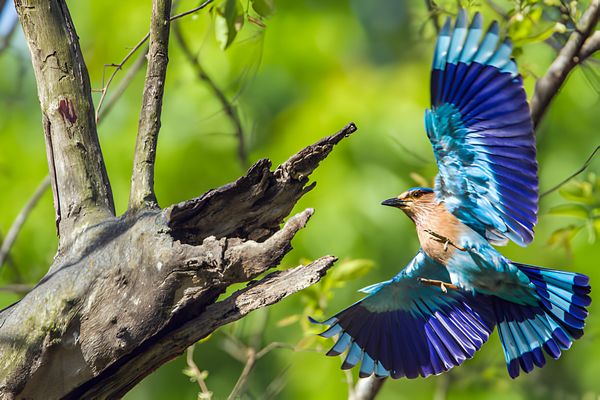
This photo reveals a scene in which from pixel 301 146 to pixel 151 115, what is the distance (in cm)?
319

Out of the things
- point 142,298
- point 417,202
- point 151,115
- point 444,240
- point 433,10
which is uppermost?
point 151,115

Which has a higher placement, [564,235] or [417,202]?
[417,202]

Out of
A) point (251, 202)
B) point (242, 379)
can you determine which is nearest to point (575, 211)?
point (242, 379)

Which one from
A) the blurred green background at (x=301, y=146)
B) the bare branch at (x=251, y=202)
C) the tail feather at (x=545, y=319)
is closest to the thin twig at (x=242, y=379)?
the tail feather at (x=545, y=319)

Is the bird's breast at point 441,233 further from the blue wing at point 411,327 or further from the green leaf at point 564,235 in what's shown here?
the green leaf at point 564,235

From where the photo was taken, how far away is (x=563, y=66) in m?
2.43

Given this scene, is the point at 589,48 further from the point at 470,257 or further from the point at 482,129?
the point at 470,257

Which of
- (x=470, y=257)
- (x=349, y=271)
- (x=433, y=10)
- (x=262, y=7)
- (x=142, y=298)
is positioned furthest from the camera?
(x=349, y=271)

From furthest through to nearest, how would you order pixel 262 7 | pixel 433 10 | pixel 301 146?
pixel 301 146 < pixel 433 10 < pixel 262 7

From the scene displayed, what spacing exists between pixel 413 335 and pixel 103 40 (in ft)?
11.1

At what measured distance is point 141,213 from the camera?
183 centimetres

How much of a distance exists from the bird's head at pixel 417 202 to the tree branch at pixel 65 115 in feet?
3.42

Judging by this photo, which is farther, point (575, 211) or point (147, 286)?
point (575, 211)

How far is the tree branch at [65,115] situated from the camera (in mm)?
1948
